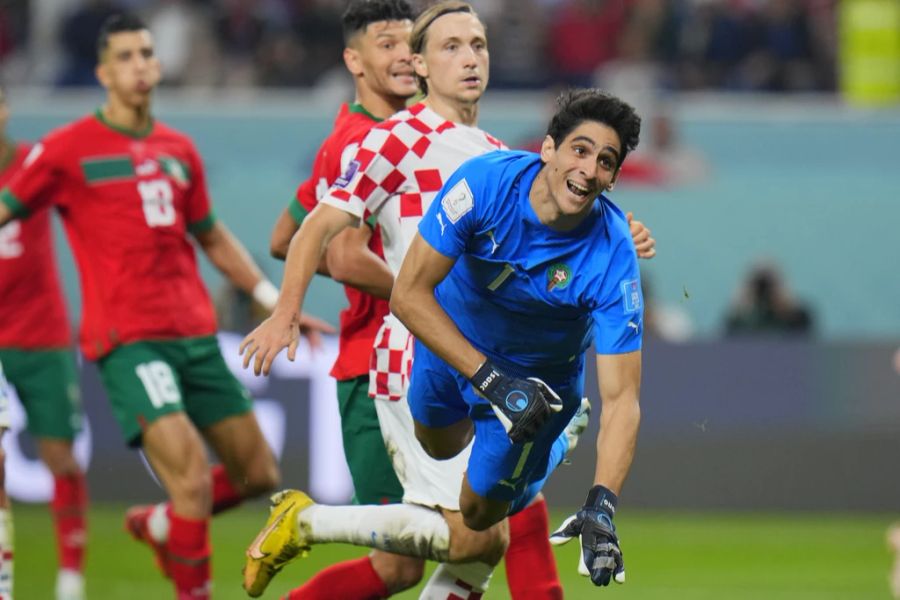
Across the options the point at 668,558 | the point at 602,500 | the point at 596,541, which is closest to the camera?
the point at 596,541

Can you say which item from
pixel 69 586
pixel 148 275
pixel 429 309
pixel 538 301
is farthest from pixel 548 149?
pixel 69 586

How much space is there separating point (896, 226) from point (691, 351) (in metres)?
3.35

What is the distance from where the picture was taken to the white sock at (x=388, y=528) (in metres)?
→ 6.58

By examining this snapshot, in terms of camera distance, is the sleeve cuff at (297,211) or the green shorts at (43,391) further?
the green shorts at (43,391)

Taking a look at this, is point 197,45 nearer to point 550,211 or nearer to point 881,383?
point 881,383

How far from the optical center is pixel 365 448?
705 centimetres

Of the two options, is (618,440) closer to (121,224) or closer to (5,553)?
(5,553)

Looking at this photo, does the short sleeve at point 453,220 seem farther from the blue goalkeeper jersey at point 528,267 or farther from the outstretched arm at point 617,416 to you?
the outstretched arm at point 617,416

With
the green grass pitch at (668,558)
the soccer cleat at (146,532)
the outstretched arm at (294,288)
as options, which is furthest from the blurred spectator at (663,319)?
the outstretched arm at (294,288)

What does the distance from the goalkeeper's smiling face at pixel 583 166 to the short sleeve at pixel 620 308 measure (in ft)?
0.72

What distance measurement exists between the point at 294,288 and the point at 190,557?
200 cm

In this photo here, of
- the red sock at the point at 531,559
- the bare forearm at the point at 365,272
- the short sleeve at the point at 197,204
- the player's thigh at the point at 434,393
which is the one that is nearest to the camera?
the player's thigh at the point at 434,393

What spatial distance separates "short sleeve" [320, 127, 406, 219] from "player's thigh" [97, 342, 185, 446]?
183 cm

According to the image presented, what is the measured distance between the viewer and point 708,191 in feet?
Result: 50.8
